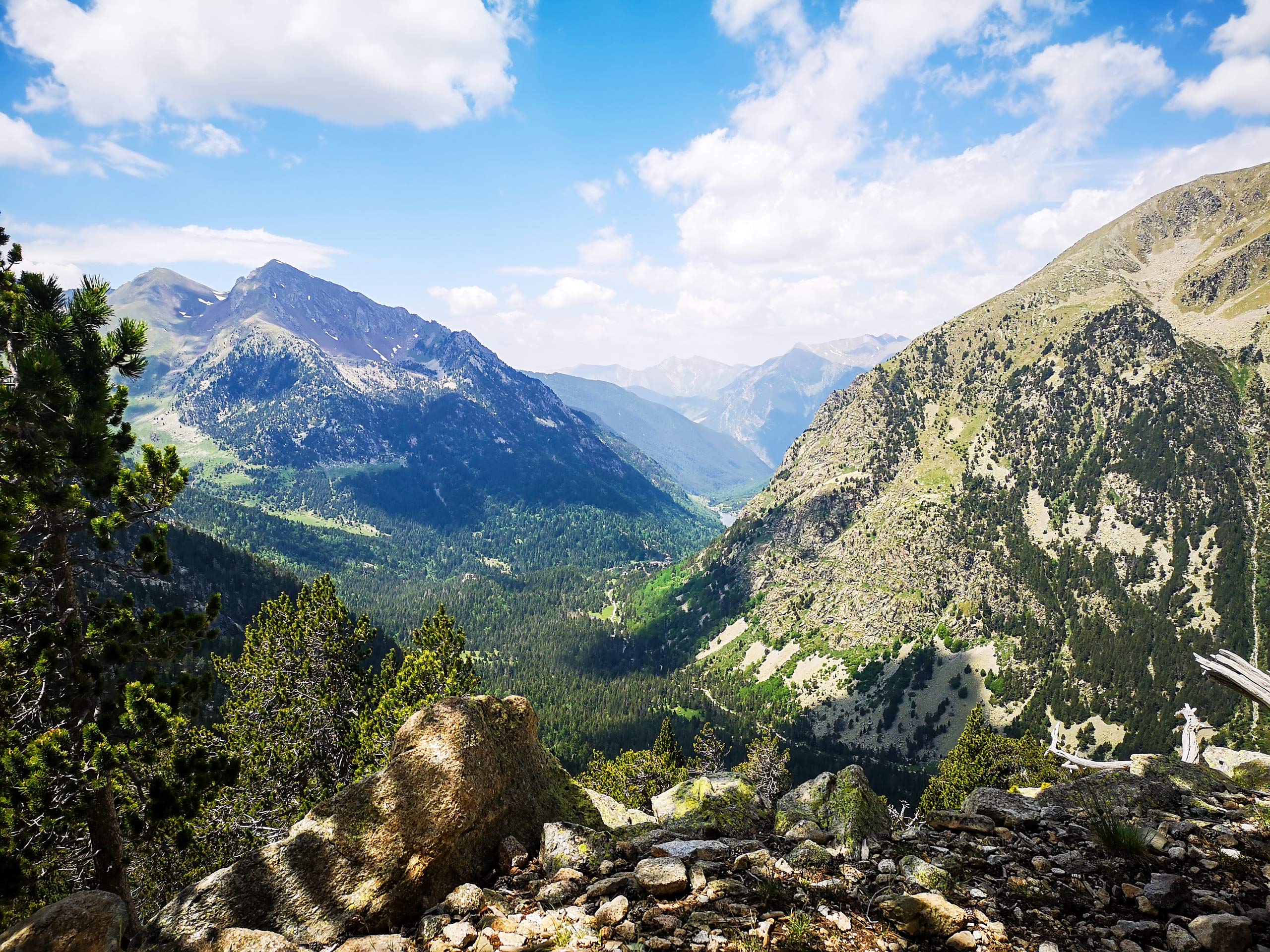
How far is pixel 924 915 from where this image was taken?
7.99 m

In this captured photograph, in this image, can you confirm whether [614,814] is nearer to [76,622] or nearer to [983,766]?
[76,622]

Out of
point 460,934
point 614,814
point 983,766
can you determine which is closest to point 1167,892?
point 460,934

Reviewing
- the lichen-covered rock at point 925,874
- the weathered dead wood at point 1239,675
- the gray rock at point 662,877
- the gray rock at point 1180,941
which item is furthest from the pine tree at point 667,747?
the gray rock at point 1180,941

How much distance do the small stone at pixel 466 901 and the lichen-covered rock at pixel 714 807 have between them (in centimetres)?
506

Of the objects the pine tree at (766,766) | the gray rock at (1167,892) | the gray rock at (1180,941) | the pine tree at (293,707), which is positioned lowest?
the pine tree at (766,766)

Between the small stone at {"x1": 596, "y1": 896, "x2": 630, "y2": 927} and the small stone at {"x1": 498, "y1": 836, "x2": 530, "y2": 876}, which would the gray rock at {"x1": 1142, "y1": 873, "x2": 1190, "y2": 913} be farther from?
the small stone at {"x1": 498, "y1": 836, "x2": 530, "y2": 876}

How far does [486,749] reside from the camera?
13.0 m

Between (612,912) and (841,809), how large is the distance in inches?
299

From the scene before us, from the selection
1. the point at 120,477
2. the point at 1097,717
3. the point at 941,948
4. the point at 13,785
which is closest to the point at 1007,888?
the point at 941,948

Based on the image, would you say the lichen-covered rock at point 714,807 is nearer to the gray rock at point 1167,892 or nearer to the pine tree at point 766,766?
the gray rock at point 1167,892

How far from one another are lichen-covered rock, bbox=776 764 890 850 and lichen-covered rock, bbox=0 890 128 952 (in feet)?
40.9

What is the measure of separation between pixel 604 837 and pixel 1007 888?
6.95 meters

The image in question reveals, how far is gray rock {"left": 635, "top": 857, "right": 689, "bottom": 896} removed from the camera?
9.04m

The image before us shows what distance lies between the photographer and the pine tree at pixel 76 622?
13359 mm
